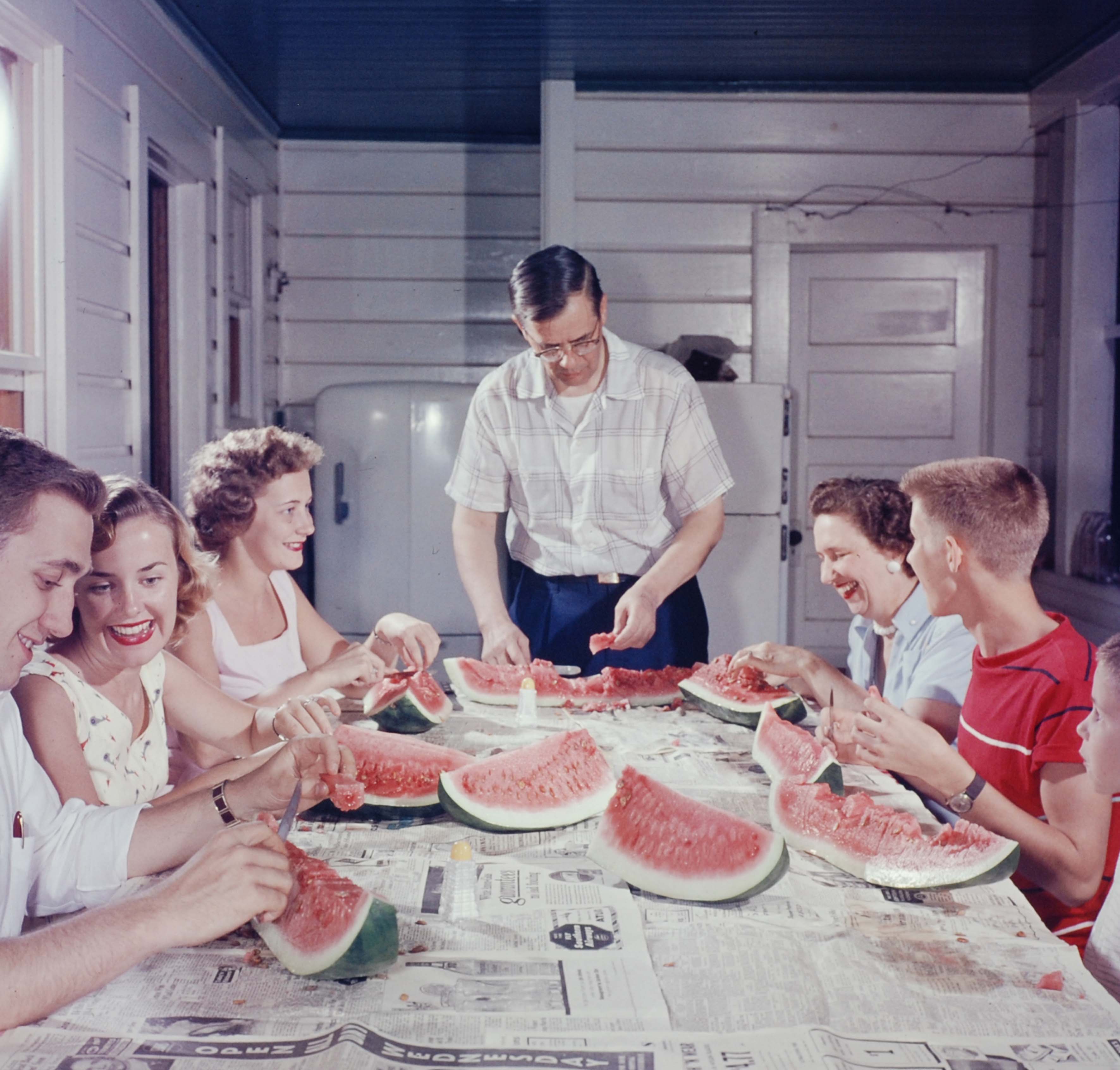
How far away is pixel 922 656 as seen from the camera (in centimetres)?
285

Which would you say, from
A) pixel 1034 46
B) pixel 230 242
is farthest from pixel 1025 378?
pixel 230 242

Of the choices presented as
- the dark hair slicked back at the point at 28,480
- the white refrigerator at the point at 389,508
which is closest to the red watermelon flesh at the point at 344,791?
the dark hair slicked back at the point at 28,480

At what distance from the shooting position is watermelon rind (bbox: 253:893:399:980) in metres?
1.38

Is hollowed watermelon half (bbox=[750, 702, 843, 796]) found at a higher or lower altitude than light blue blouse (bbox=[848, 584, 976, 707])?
lower

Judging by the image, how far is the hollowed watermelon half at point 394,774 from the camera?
82.3 inches

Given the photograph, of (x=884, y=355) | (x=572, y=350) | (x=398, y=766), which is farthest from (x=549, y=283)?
(x=884, y=355)

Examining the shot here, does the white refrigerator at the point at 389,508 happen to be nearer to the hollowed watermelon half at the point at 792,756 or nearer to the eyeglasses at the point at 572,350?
the eyeglasses at the point at 572,350

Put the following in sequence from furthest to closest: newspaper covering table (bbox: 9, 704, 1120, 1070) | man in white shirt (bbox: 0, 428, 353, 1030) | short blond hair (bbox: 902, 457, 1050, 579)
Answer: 1. short blond hair (bbox: 902, 457, 1050, 579)
2. man in white shirt (bbox: 0, 428, 353, 1030)
3. newspaper covering table (bbox: 9, 704, 1120, 1070)

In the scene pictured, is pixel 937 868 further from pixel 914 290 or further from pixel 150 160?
pixel 914 290

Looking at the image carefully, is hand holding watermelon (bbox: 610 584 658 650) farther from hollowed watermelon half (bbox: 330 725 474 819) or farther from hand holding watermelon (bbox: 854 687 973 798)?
hand holding watermelon (bbox: 854 687 973 798)

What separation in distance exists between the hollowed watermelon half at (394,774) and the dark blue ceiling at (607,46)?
3.69 meters

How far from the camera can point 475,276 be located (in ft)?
22.6

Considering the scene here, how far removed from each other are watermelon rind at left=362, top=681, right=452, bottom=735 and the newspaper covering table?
88 cm

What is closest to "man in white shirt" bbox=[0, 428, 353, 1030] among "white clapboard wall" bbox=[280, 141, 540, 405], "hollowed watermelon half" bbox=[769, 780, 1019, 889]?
"hollowed watermelon half" bbox=[769, 780, 1019, 889]
